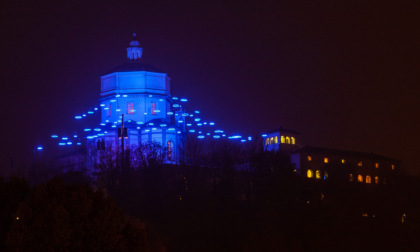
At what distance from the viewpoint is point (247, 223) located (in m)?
44.2

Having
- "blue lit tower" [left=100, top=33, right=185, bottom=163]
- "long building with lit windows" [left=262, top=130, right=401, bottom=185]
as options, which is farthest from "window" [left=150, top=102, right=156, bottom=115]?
"long building with lit windows" [left=262, top=130, right=401, bottom=185]

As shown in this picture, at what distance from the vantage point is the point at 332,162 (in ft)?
265

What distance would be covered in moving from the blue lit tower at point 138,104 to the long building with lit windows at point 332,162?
41.1ft

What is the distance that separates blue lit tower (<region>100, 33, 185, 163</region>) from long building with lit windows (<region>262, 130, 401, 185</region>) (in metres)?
12.5

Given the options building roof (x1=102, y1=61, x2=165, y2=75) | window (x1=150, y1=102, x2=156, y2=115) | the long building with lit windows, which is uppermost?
building roof (x1=102, y1=61, x2=165, y2=75)

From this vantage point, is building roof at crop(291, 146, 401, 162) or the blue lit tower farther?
building roof at crop(291, 146, 401, 162)

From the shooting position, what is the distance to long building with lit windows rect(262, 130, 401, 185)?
78125mm

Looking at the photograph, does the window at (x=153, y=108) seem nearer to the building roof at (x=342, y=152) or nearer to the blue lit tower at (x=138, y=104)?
the blue lit tower at (x=138, y=104)

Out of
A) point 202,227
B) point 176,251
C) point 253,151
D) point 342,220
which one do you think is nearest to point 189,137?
point 253,151

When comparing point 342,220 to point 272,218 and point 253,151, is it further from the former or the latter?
point 253,151

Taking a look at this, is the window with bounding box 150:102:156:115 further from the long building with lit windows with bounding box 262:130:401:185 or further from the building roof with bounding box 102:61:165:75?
the long building with lit windows with bounding box 262:130:401:185

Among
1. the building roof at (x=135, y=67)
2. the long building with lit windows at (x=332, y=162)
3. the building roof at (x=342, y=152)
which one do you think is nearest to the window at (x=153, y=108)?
the building roof at (x=135, y=67)

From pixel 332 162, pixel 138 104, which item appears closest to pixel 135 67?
pixel 138 104

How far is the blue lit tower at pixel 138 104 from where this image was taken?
6606cm
